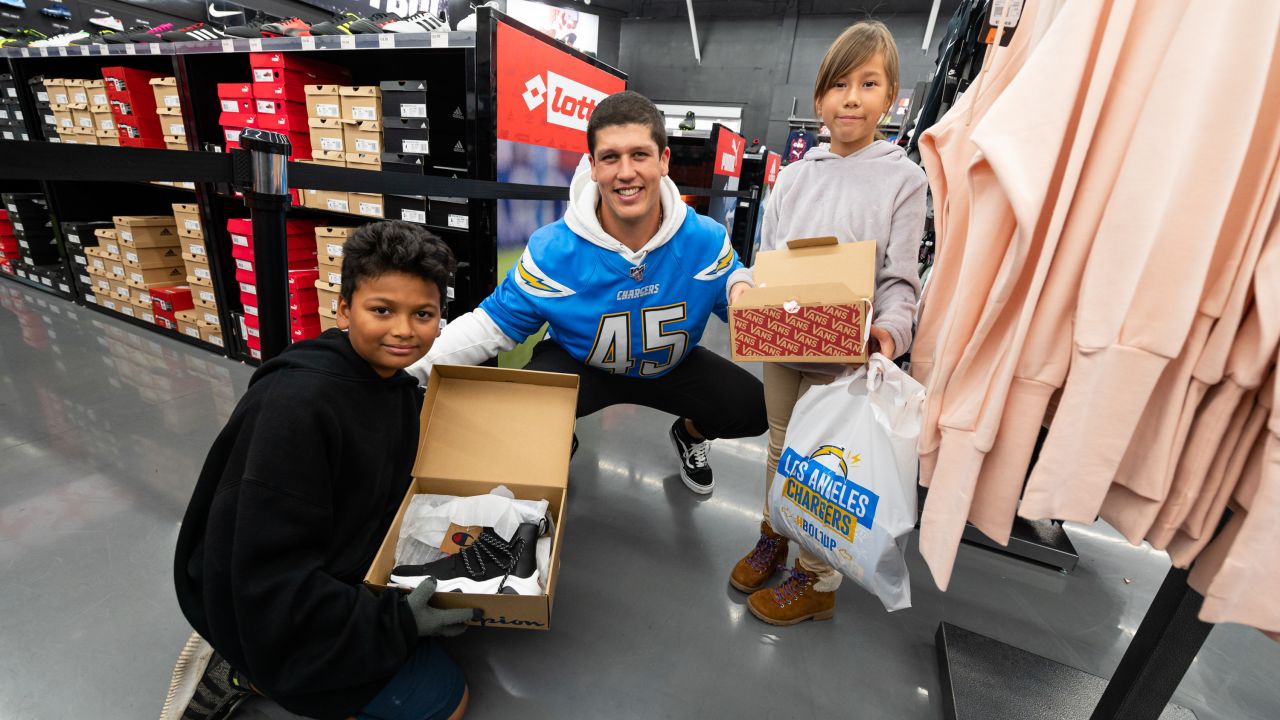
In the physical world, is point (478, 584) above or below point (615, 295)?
below

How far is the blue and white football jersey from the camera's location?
1555 mm

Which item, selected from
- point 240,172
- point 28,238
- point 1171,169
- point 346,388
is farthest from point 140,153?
point 28,238

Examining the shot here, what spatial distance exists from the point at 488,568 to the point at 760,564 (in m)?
0.76

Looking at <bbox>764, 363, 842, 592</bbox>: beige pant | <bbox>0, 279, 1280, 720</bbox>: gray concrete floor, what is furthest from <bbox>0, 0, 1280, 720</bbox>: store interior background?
<bbox>764, 363, 842, 592</bbox>: beige pant

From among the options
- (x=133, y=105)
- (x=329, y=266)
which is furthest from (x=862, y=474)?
(x=133, y=105)

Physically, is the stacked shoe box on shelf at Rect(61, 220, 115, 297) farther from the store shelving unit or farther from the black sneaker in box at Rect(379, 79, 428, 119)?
the black sneaker in box at Rect(379, 79, 428, 119)

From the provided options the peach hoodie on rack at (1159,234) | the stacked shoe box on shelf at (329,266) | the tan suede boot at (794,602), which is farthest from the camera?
the stacked shoe box on shelf at (329,266)

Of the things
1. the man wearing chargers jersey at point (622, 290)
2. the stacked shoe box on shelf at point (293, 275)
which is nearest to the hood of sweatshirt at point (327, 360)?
the man wearing chargers jersey at point (622, 290)

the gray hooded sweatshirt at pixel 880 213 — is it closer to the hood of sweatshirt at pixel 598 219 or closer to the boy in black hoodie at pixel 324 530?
the hood of sweatshirt at pixel 598 219

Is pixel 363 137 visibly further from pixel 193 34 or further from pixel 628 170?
pixel 628 170

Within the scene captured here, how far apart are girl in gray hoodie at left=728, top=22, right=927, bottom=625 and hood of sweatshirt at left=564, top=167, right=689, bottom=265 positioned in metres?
0.34

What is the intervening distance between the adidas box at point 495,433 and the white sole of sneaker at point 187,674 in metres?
0.47

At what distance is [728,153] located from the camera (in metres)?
4.41

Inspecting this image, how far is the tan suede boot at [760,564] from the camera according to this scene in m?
1.40
